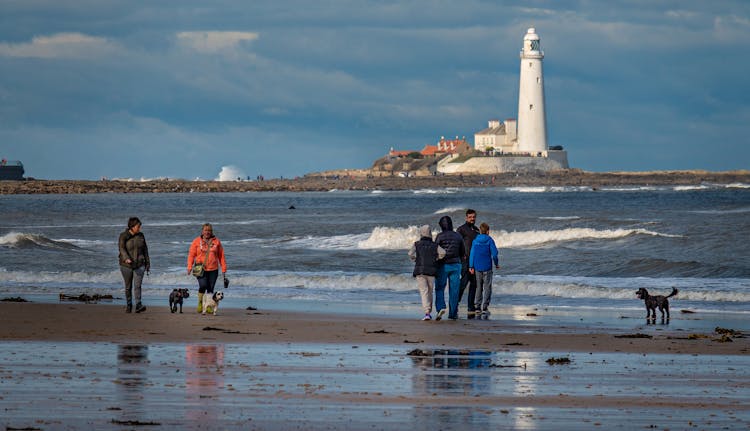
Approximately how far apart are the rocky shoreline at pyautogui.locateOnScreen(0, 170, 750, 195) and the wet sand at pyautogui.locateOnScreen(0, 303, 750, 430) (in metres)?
108

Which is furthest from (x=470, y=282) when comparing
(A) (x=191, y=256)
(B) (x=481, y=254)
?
(A) (x=191, y=256)

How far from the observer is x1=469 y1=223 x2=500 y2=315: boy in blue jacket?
16.4 metres

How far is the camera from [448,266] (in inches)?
607

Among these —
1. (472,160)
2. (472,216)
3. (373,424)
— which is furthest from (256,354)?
(472,160)

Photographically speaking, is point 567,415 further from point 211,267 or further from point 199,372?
point 211,267

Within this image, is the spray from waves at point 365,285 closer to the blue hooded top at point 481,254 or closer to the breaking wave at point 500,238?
the blue hooded top at point 481,254

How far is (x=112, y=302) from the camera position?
17656 millimetres

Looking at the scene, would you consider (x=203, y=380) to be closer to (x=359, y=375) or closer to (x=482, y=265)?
(x=359, y=375)

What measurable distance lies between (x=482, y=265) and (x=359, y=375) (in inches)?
274

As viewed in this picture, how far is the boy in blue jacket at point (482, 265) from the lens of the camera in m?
16.4

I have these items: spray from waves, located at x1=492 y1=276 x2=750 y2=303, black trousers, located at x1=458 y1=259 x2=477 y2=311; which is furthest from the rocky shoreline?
black trousers, located at x1=458 y1=259 x2=477 y2=311

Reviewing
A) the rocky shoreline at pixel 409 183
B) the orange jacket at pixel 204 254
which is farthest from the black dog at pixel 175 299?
the rocky shoreline at pixel 409 183

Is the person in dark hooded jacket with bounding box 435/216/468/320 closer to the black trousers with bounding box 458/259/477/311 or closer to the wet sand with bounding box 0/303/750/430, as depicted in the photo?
the wet sand with bounding box 0/303/750/430

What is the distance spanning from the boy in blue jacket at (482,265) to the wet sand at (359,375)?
5.57ft
